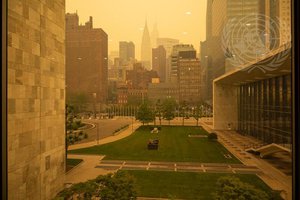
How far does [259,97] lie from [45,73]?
4.67m

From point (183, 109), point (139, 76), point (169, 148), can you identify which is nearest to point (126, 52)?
point (139, 76)

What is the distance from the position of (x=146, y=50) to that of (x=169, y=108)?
1.56 meters

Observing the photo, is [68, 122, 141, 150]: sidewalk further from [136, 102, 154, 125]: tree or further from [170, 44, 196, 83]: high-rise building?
[170, 44, 196, 83]: high-rise building

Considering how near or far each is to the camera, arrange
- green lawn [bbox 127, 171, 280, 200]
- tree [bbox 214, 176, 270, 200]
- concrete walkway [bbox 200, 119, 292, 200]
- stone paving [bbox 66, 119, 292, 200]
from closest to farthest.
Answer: tree [bbox 214, 176, 270, 200]
green lawn [bbox 127, 171, 280, 200]
stone paving [bbox 66, 119, 292, 200]
concrete walkway [bbox 200, 119, 292, 200]

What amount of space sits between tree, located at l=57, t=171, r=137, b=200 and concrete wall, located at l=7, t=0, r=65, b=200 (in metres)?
0.69

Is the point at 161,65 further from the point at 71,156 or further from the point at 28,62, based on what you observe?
the point at 71,156

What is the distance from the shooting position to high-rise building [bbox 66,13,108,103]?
530cm

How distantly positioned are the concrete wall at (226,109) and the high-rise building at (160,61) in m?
1.22

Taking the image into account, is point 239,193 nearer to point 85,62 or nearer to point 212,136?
point 212,136

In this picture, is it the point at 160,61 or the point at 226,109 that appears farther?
the point at 226,109

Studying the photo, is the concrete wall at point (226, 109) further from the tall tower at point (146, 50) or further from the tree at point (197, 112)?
the tall tower at point (146, 50)

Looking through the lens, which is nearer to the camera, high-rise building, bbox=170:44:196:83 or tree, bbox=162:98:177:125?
high-rise building, bbox=170:44:196:83

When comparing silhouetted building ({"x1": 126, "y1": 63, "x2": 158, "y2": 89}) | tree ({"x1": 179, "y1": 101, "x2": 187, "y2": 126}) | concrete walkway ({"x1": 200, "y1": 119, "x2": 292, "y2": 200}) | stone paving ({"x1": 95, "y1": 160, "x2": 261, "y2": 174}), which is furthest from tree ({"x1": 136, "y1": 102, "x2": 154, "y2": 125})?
concrete walkway ({"x1": 200, "y1": 119, "x2": 292, "y2": 200})

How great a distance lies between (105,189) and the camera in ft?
11.0
